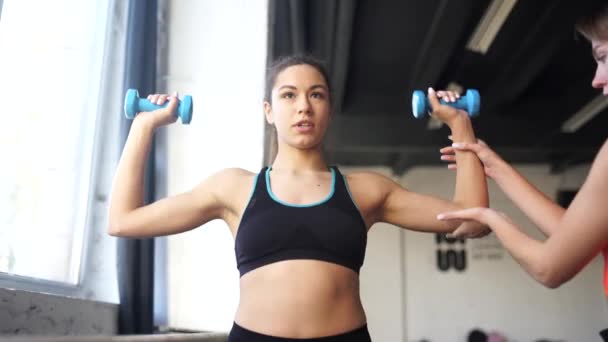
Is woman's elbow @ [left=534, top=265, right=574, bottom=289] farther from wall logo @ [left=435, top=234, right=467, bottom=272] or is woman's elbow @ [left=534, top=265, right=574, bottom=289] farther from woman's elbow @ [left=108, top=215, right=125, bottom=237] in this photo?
wall logo @ [left=435, top=234, right=467, bottom=272]

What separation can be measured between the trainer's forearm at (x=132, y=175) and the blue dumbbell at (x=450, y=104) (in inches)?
28.0

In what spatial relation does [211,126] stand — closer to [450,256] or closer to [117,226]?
[117,226]

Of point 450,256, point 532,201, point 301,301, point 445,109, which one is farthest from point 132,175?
point 450,256

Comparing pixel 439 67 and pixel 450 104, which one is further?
pixel 439 67

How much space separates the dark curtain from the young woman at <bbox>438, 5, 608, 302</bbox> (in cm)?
128

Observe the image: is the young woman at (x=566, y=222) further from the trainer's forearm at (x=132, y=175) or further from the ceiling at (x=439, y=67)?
the ceiling at (x=439, y=67)

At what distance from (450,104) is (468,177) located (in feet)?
0.69

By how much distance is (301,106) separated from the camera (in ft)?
5.13

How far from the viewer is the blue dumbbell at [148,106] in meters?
1.63

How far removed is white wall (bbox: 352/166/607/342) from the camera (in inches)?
245

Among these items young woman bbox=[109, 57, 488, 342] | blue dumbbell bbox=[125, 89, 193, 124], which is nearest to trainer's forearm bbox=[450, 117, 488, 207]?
young woman bbox=[109, 57, 488, 342]

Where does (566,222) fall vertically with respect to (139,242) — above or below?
above

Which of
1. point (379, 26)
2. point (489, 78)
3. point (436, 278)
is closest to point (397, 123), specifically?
point (489, 78)

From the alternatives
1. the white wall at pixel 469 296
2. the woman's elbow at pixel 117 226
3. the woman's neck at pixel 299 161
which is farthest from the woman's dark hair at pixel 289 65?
the white wall at pixel 469 296
